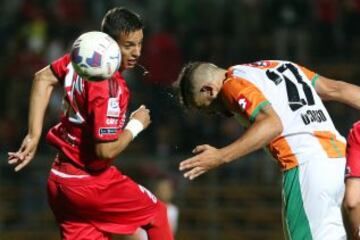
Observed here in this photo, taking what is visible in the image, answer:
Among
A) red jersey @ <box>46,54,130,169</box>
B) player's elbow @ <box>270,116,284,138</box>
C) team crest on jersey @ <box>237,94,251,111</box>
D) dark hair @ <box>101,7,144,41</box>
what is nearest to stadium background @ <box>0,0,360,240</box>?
red jersey @ <box>46,54,130,169</box>

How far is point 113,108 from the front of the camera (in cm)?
721

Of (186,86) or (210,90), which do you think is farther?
(186,86)

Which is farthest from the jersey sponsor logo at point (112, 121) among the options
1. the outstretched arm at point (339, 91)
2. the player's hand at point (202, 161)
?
the outstretched arm at point (339, 91)

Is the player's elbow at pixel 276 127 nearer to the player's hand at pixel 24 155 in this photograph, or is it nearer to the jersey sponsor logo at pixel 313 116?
the jersey sponsor logo at pixel 313 116

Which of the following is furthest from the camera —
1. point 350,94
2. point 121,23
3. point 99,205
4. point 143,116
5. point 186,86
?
point 99,205

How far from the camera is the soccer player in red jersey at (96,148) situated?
7215mm

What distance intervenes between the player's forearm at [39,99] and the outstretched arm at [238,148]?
167 centimetres

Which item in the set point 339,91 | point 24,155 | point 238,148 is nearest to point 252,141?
point 238,148

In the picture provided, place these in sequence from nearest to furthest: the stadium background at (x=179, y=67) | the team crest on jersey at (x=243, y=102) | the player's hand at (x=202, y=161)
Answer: the player's hand at (x=202, y=161), the team crest on jersey at (x=243, y=102), the stadium background at (x=179, y=67)

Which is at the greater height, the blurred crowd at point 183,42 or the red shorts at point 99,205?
the red shorts at point 99,205

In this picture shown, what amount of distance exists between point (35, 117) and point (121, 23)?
3.13ft

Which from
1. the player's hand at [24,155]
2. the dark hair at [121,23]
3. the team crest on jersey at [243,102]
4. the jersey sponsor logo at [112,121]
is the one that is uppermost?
the dark hair at [121,23]

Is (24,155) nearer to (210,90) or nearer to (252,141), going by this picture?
(210,90)

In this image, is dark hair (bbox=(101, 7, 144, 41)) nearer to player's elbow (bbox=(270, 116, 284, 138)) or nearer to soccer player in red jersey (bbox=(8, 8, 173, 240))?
soccer player in red jersey (bbox=(8, 8, 173, 240))
